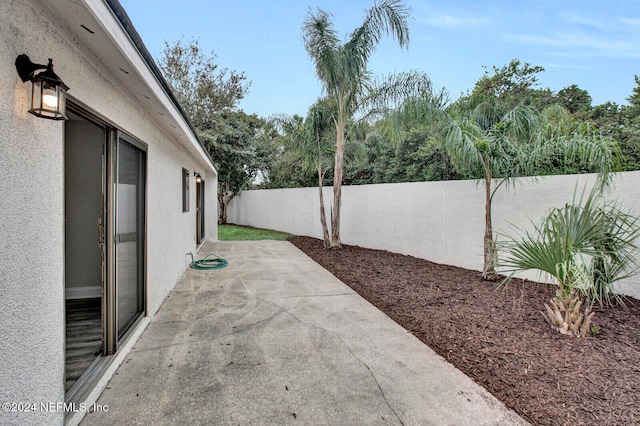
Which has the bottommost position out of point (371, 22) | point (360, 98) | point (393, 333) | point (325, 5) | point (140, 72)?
point (393, 333)

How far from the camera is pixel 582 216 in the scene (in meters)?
3.14

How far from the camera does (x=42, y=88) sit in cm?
157

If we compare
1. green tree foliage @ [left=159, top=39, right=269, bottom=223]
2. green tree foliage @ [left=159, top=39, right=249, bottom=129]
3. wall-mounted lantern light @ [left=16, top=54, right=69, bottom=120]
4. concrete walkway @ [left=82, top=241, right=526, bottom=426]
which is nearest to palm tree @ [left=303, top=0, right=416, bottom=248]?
concrete walkway @ [left=82, top=241, right=526, bottom=426]

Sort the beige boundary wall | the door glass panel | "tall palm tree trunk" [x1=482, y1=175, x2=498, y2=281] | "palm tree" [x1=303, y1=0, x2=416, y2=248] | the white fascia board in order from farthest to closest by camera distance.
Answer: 1. "palm tree" [x1=303, y1=0, x2=416, y2=248]
2. "tall palm tree trunk" [x1=482, y1=175, x2=498, y2=281]
3. the beige boundary wall
4. the door glass panel
5. the white fascia board

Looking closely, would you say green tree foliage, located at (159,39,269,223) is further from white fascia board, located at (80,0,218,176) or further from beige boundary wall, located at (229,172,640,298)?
white fascia board, located at (80,0,218,176)

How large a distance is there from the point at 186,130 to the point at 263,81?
1473cm

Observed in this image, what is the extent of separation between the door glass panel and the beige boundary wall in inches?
231

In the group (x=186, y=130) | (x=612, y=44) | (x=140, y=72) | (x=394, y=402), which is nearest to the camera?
(x=394, y=402)

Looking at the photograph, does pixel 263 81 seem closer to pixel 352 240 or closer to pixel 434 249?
pixel 352 240

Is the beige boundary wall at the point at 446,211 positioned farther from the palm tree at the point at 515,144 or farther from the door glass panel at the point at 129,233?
the door glass panel at the point at 129,233

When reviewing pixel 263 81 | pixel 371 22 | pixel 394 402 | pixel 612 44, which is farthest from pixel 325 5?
pixel 263 81

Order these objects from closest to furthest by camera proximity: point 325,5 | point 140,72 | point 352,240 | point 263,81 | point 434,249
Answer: point 140,72 → point 434,249 → point 325,5 → point 352,240 → point 263,81

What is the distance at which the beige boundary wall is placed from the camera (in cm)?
480

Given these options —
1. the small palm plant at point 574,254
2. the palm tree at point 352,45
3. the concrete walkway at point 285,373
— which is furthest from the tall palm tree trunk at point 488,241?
the palm tree at point 352,45
